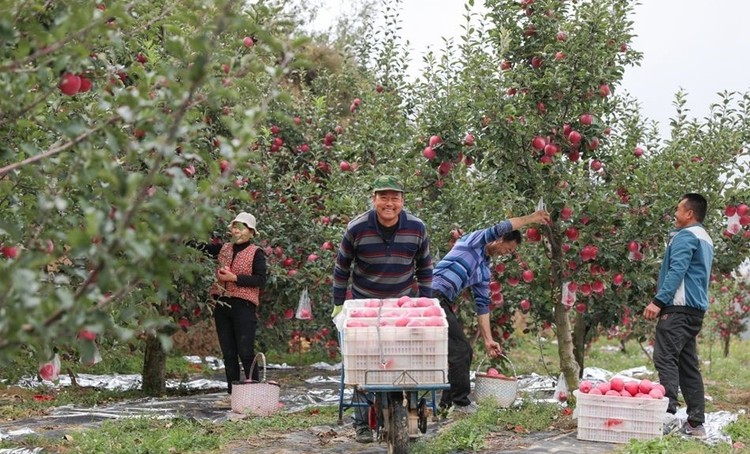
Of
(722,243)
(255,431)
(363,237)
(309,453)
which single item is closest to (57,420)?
(255,431)

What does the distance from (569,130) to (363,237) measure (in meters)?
2.47

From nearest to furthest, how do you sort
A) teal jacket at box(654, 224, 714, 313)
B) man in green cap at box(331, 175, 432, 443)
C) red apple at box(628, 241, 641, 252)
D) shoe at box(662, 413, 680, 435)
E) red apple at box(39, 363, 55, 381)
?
red apple at box(39, 363, 55, 381) → man in green cap at box(331, 175, 432, 443) → teal jacket at box(654, 224, 714, 313) → shoe at box(662, 413, 680, 435) → red apple at box(628, 241, 641, 252)

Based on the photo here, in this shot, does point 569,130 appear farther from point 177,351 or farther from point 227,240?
point 177,351

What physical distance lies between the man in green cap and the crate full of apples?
128 cm

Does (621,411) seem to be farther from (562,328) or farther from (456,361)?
(562,328)

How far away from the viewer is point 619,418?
629cm

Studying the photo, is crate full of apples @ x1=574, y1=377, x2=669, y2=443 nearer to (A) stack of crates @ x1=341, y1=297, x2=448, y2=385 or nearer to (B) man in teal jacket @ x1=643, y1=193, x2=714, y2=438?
(B) man in teal jacket @ x1=643, y1=193, x2=714, y2=438

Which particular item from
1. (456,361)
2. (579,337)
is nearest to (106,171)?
(456,361)

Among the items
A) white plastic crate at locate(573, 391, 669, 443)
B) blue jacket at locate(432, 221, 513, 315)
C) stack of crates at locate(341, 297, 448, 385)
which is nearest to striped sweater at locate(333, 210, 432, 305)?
stack of crates at locate(341, 297, 448, 385)

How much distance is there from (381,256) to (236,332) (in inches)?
99.4

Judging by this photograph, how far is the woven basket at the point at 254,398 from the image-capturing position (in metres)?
7.40

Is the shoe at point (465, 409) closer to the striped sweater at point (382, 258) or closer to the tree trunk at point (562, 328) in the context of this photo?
the tree trunk at point (562, 328)

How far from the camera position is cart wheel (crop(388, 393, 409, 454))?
17.3ft

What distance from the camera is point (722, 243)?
9383mm
